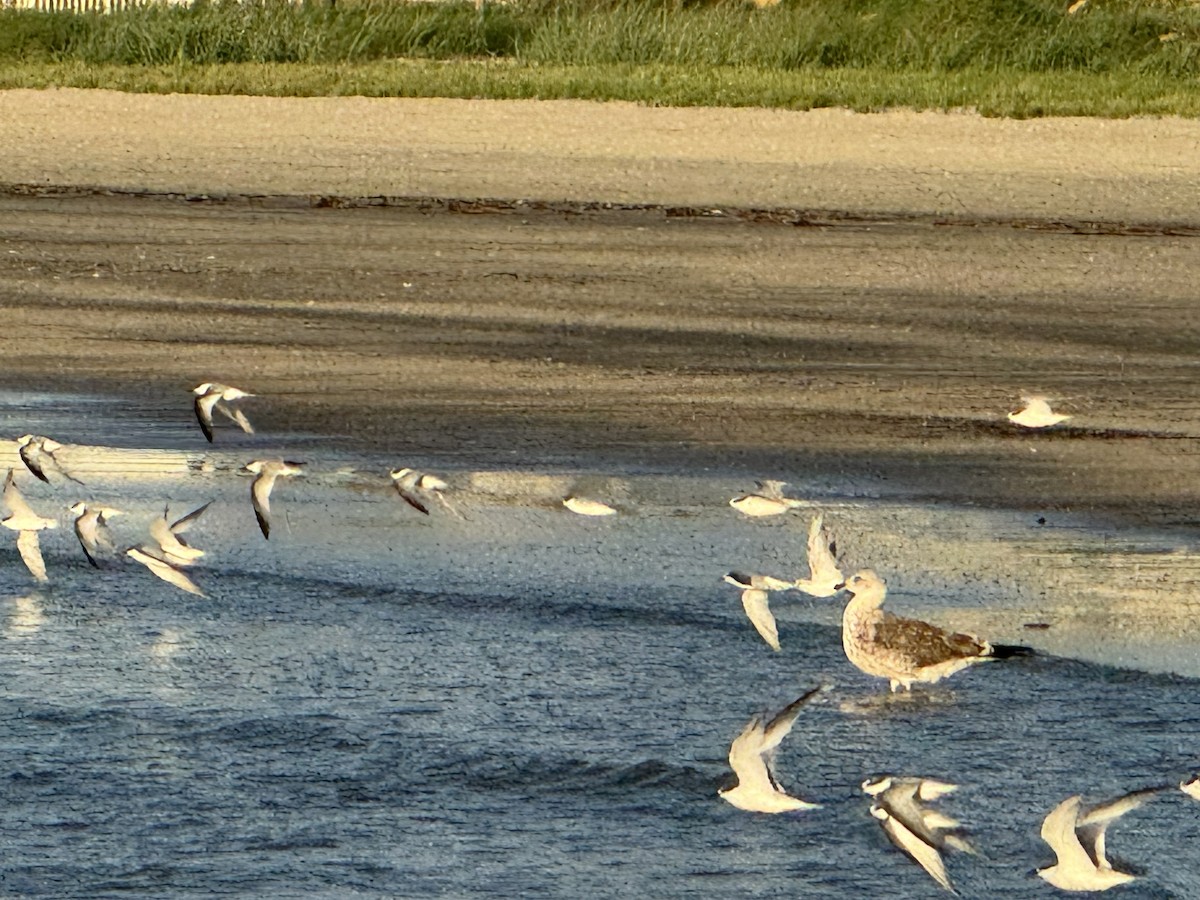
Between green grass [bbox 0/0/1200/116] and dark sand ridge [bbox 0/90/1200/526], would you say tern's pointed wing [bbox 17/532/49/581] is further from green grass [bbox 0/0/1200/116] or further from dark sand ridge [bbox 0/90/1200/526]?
green grass [bbox 0/0/1200/116]

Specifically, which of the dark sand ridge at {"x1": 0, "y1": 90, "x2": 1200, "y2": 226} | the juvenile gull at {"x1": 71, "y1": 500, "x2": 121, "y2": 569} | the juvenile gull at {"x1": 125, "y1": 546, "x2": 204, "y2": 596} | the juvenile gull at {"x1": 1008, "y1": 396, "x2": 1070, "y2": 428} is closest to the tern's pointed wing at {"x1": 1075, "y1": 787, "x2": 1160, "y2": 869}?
the juvenile gull at {"x1": 125, "y1": 546, "x2": 204, "y2": 596}

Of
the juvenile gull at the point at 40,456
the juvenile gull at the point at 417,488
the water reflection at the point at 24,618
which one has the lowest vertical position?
the water reflection at the point at 24,618

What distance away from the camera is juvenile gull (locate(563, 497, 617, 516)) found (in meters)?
6.79

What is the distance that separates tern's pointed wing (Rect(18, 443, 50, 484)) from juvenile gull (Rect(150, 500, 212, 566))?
1.77 ft

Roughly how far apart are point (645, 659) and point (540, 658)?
0.24 meters

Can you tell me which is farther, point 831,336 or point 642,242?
point 642,242

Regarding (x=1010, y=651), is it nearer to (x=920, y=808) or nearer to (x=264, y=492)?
(x=920, y=808)

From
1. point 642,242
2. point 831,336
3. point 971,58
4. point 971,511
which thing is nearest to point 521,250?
point 642,242

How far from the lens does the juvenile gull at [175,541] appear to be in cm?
603

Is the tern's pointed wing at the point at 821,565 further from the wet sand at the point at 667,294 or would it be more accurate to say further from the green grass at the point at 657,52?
the green grass at the point at 657,52

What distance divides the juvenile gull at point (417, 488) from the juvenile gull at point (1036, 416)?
2.26 metres

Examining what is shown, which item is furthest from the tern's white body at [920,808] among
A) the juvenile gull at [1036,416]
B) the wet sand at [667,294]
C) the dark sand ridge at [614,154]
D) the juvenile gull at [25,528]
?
the dark sand ridge at [614,154]

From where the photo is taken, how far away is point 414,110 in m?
18.1

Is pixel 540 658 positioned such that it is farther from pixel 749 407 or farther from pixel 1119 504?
pixel 749 407
